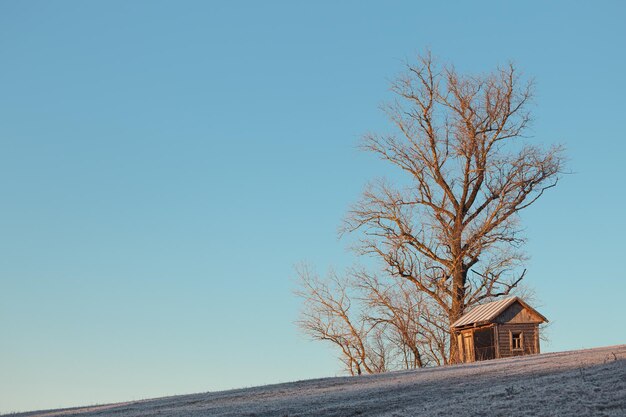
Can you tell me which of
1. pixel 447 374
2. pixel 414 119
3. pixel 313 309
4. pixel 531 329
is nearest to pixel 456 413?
pixel 447 374

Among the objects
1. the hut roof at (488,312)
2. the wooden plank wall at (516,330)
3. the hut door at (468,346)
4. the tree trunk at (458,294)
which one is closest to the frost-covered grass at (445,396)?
the hut roof at (488,312)

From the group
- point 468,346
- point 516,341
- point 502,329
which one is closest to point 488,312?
point 502,329

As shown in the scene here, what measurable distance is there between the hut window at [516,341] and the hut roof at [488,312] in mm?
1307

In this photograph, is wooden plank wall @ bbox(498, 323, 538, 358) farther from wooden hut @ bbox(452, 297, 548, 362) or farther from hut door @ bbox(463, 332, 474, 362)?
hut door @ bbox(463, 332, 474, 362)

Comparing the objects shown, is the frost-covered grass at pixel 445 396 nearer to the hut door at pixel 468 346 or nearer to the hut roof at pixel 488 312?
the hut roof at pixel 488 312

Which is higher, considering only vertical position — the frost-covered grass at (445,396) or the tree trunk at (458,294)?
the tree trunk at (458,294)

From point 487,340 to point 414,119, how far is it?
1286 centimetres

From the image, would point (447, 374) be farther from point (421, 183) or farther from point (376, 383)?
point (421, 183)

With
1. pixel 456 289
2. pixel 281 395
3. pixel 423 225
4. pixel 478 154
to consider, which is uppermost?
pixel 478 154

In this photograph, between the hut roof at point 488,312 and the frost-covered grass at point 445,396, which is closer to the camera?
the frost-covered grass at point 445,396

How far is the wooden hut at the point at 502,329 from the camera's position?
123 feet

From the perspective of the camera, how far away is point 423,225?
4434 centimetres

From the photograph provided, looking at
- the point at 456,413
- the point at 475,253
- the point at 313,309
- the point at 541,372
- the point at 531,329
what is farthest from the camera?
the point at 313,309

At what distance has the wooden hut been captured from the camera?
37.4m
